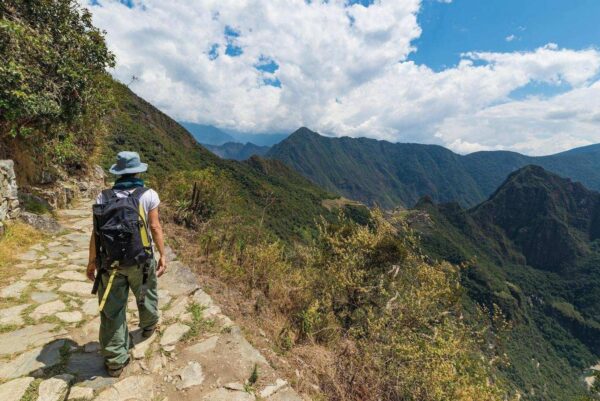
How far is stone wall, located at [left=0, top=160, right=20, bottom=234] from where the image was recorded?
20.6 ft

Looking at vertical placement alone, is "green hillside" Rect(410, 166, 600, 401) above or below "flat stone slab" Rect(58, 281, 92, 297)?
below

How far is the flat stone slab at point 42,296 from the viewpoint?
4702mm

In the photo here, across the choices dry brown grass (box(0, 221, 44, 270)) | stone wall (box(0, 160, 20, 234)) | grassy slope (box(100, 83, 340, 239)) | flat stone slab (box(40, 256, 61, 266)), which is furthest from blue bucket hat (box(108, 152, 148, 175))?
grassy slope (box(100, 83, 340, 239))

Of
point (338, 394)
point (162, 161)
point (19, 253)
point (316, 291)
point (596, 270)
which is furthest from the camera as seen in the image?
→ point (596, 270)

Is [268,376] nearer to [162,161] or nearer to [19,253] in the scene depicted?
[19,253]

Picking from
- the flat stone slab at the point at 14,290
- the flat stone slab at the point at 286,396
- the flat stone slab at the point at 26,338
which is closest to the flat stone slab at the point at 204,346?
the flat stone slab at the point at 286,396

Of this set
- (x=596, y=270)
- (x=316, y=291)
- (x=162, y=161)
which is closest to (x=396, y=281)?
(x=316, y=291)

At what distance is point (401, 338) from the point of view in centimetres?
609

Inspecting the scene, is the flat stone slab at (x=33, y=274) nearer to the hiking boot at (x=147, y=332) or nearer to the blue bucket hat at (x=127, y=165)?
the hiking boot at (x=147, y=332)

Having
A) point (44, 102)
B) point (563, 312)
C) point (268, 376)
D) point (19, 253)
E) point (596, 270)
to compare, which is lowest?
point (563, 312)

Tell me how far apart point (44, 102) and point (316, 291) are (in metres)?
7.79

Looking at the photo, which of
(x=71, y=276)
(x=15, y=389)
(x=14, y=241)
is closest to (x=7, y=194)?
(x=14, y=241)

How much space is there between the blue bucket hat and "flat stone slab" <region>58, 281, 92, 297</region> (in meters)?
2.76

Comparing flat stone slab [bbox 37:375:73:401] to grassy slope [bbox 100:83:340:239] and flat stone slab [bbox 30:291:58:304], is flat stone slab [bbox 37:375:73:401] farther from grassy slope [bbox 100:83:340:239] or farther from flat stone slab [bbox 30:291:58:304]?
grassy slope [bbox 100:83:340:239]
